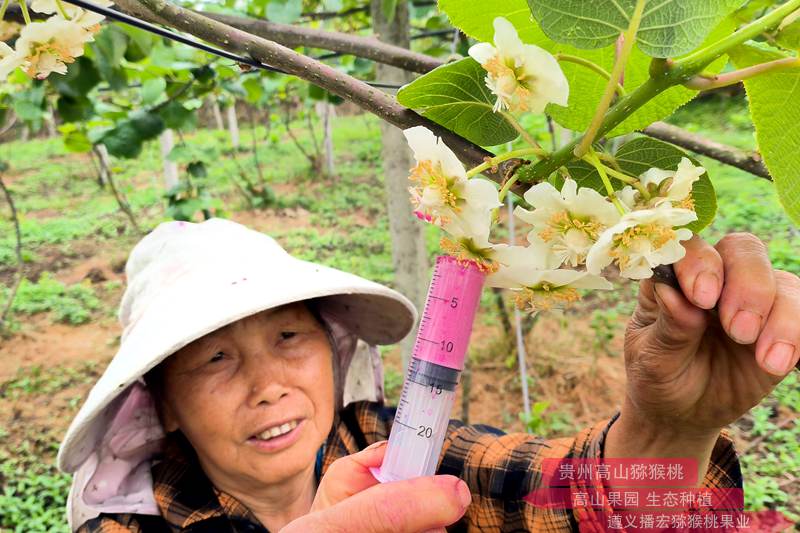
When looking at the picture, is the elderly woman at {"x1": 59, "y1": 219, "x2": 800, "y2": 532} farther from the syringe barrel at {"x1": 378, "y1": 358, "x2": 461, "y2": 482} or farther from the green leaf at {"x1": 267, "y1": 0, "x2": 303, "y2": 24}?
the green leaf at {"x1": 267, "y1": 0, "x2": 303, "y2": 24}

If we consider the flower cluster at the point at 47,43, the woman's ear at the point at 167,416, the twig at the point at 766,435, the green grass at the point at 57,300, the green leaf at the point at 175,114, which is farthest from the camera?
the green grass at the point at 57,300

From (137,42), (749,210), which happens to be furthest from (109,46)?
(749,210)

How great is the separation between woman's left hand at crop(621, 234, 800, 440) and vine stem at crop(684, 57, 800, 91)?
0.53 feet

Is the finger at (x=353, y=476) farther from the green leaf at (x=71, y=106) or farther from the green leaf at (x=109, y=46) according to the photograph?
the green leaf at (x=71, y=106)

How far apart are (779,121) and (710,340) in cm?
34

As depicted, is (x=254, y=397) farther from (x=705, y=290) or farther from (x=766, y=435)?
(x=766, y=435)

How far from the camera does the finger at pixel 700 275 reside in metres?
0.48

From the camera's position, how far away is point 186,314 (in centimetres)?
96

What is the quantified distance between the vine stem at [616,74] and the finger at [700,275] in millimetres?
173

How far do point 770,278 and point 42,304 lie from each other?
4.90m

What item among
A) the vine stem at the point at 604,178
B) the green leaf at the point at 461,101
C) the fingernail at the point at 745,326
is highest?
the green leaf at the point at 461,101

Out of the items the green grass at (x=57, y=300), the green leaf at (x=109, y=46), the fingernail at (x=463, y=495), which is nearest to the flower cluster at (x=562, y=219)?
the fingernail at (x=463, y=495)

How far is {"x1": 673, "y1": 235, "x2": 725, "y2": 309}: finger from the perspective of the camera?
48 cm

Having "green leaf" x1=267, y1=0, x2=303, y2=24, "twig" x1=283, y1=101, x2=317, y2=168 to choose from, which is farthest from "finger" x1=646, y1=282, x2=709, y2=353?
"twig" x1=283, y1=101, x2=317, y2=168
